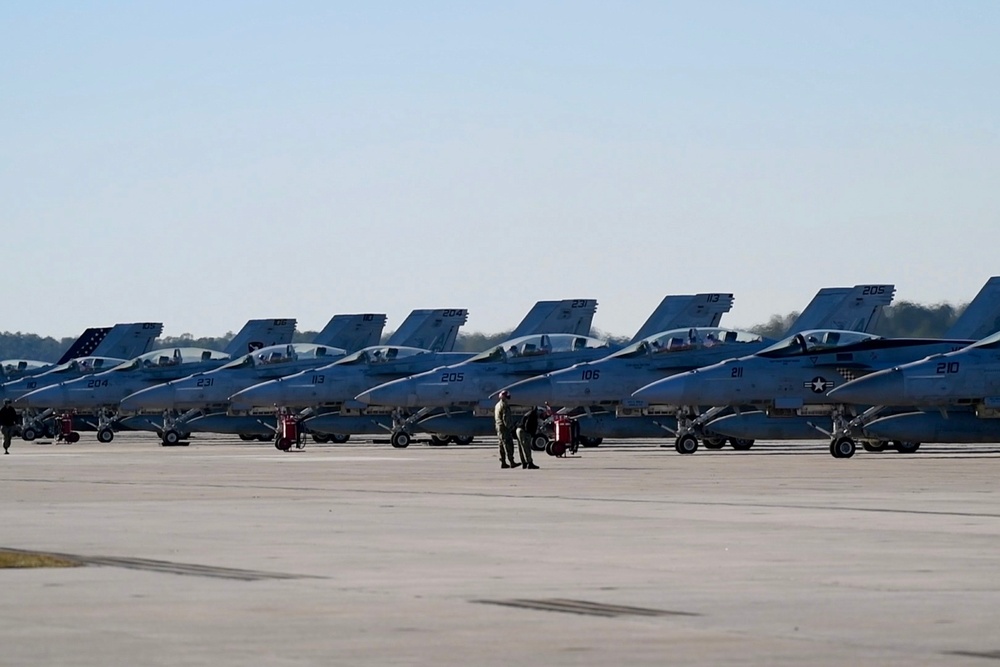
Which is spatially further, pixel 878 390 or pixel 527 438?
pixel 878 390

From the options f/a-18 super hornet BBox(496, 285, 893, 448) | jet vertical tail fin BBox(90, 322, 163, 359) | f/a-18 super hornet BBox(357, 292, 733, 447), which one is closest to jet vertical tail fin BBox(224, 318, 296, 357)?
jet vertical tail fin BBox(90, 322, 163, 359)

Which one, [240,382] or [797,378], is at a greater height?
[240,382]

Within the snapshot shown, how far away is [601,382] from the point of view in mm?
46625

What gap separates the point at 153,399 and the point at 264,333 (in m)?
12.4

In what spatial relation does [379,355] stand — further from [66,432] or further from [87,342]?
[87,342]

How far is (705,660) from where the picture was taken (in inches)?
357

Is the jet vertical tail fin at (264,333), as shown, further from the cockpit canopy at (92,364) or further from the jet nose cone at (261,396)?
the jet nose cone at (261,396)

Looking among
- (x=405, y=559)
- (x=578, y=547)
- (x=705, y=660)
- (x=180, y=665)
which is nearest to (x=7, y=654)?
(x=180, y=665)

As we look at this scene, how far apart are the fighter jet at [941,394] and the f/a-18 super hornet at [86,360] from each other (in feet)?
122

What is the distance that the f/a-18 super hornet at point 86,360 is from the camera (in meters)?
68.4

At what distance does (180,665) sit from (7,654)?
3.34 feet

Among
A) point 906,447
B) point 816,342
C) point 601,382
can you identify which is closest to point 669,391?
point 816,342

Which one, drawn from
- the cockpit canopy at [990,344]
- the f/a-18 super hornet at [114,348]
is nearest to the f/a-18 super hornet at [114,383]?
the f/a-18 super hornet at [114,348]

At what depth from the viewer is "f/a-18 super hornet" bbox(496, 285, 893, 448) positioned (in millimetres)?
46281
